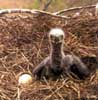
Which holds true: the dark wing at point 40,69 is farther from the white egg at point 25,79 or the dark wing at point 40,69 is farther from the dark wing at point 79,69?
the dark wing at point 79,69

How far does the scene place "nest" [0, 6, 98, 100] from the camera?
3.90 metres

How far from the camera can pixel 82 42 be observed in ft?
15.4

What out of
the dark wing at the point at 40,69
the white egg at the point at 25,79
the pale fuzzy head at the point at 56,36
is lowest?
the white egg at the point at 25,79

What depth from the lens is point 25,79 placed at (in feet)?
13.6

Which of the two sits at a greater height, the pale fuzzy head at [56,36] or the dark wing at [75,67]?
the pale fuzzy head at [56,36]

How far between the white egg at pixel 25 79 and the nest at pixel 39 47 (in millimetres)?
41

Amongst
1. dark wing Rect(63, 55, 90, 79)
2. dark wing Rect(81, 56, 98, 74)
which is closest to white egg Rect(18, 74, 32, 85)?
dark wing Rect(63, 55, 90, 79)

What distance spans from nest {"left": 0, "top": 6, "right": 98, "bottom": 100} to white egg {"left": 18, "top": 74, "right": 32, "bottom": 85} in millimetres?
41

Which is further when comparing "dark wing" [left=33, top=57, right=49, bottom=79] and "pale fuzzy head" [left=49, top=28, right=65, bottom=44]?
"dark wing" [left=33, top=57, right=49, bottom=79]

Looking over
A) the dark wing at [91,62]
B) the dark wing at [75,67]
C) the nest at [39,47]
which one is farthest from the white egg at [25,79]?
the dark wing at [91,62]

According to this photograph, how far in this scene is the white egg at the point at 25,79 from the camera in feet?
13.4

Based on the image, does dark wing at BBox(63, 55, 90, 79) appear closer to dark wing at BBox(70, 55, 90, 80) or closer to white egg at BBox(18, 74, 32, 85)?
dark wing at BBox(70, 55, 90, 80)

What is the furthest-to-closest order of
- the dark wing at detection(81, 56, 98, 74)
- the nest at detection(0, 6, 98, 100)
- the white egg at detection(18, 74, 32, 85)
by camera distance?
the dark wing at detection(81, 56, 98, 74) < the white egg at detection(18, 74, 32, 85) < the nest at detection(0, 6, 98, 100)

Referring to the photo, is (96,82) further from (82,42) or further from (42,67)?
(82,42)
